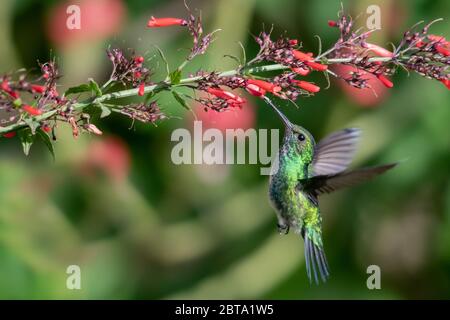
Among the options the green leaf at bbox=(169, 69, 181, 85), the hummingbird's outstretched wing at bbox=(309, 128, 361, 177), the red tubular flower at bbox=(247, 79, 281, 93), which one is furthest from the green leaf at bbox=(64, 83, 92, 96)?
the hummingbird's outstretched wing at bbox=(309, 128, 361, 177)

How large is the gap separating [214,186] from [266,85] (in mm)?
2996

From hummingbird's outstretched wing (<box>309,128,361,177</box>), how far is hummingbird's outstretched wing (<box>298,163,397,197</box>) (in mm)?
41

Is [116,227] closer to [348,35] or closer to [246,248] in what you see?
[246,248]

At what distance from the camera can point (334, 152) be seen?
2074 millimetres

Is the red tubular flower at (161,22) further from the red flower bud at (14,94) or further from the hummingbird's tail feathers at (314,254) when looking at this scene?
the hummingbird's tail feathers at (314,254)

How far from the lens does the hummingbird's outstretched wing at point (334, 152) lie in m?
1.99

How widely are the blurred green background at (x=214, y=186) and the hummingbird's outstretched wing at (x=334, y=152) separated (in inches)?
79.0

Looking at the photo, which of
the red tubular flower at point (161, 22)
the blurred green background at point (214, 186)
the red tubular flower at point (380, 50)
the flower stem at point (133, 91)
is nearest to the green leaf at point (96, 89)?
the flower stem at point (133, 91)

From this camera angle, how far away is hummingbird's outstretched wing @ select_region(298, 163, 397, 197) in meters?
1.71

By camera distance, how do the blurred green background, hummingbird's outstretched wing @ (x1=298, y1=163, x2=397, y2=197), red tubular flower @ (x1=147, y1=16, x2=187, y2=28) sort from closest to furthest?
1. red tubular flower @ (x1=147, y1=16, x2=187, y2=28)
2. hummingbird's outstretched wing @ (x1=298, y1=163, x2=397, y2=197)
3. the blurred green background

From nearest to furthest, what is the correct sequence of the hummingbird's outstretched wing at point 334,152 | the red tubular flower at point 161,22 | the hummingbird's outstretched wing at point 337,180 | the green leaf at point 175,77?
the green leaf at point 175,77 → the red tubular flower at point 161,22 → the hummingbird's outstretched wing at point 337,180 → the hummingbird's outstretched wing at point 334,152

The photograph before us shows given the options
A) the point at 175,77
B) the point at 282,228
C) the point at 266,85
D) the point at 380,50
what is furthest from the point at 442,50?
the point at 282,228

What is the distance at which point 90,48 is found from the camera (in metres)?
4.46

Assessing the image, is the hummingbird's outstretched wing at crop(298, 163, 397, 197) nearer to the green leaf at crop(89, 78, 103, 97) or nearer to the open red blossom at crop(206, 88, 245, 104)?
the open red blossom at crop(206, 88, 245, 104)
